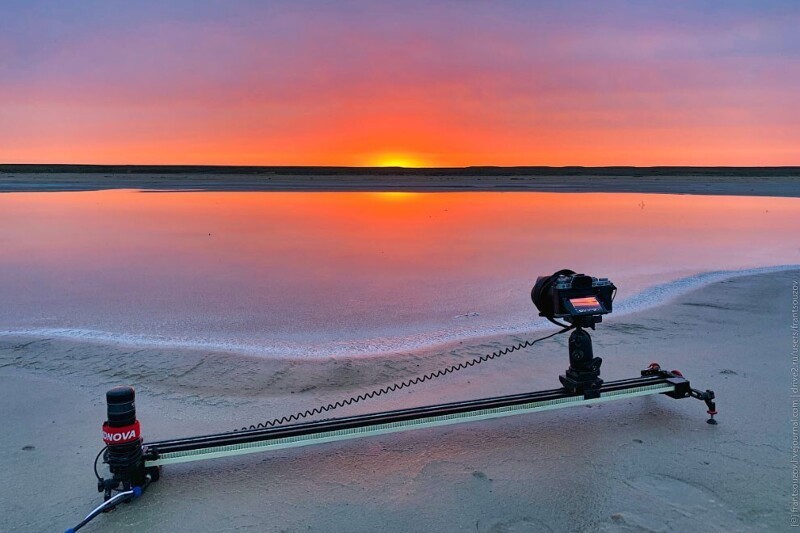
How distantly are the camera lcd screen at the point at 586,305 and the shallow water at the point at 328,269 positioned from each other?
8.01 ft

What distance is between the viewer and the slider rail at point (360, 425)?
3281 millimetres

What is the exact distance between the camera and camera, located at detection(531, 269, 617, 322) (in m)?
3.76

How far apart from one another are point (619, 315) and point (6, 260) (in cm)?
1060

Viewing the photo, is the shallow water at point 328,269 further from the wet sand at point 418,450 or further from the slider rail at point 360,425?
the slider rail at point 360,425

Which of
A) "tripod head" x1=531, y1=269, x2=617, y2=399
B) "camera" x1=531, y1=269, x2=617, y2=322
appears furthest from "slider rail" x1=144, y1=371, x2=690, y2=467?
"camera" x1=531, y1=269, x2=617, y2=322

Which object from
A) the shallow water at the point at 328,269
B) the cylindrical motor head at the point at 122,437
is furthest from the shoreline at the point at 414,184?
the cylindrical motor head at the point at 122,437

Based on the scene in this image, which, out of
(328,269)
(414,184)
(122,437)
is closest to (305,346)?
(122,437)

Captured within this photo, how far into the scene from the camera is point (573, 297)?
3824mm

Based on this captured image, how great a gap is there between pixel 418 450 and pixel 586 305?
150cm

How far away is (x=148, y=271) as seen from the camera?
9500mm

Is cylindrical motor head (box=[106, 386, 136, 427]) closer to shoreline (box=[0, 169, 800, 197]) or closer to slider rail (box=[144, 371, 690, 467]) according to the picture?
slider rail (box=[144, 371, 690, 467])

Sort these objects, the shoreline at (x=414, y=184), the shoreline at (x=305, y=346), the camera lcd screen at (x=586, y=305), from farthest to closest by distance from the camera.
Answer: the shoreline at (x=414, y=184), the shoreline at (x=305, y=346), the camera lcd screen at (x=586, y=305)

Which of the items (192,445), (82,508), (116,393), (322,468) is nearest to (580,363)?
(322,468)

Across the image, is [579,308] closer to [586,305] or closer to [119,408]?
[586,305]
